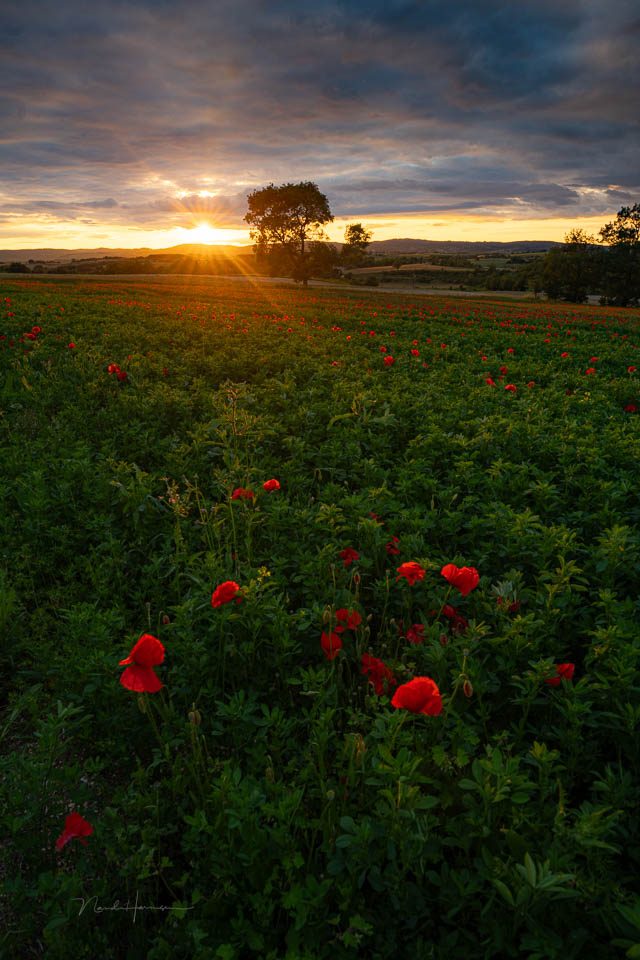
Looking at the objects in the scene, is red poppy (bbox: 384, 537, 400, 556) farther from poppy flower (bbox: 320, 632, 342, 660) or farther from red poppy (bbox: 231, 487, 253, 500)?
red poppy (bbox: 231, 487, 253, 500)

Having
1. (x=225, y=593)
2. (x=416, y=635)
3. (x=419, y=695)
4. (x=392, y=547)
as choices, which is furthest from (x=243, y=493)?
(x=419, y=695)

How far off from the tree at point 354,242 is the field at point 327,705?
65.9 meters

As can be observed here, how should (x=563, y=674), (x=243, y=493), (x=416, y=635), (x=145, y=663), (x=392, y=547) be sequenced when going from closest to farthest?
1. (x=145, y=663)
2. (x=563, y=674)
3. (x=416, y=635)
4. (x=392, y=547)
5. (x=243, y=493)

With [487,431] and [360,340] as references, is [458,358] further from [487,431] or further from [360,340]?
[487,431]

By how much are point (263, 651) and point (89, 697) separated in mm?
962

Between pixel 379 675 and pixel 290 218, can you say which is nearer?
pixel 379 675

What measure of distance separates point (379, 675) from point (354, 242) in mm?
69750

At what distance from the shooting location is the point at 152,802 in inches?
86.6

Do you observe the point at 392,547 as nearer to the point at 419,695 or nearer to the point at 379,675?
the point at 379,675

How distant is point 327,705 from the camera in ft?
8.64

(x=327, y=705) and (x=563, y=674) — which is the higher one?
(x=563, y=674)

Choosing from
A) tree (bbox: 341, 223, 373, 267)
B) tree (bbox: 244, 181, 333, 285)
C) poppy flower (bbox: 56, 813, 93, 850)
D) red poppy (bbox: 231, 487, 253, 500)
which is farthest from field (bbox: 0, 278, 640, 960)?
tree (bbox: 341, 223, 373, 267)

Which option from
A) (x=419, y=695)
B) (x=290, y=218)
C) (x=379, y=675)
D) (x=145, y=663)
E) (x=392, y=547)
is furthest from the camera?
(x=290, y=218)

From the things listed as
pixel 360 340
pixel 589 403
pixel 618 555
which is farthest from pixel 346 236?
pixel 618 555
